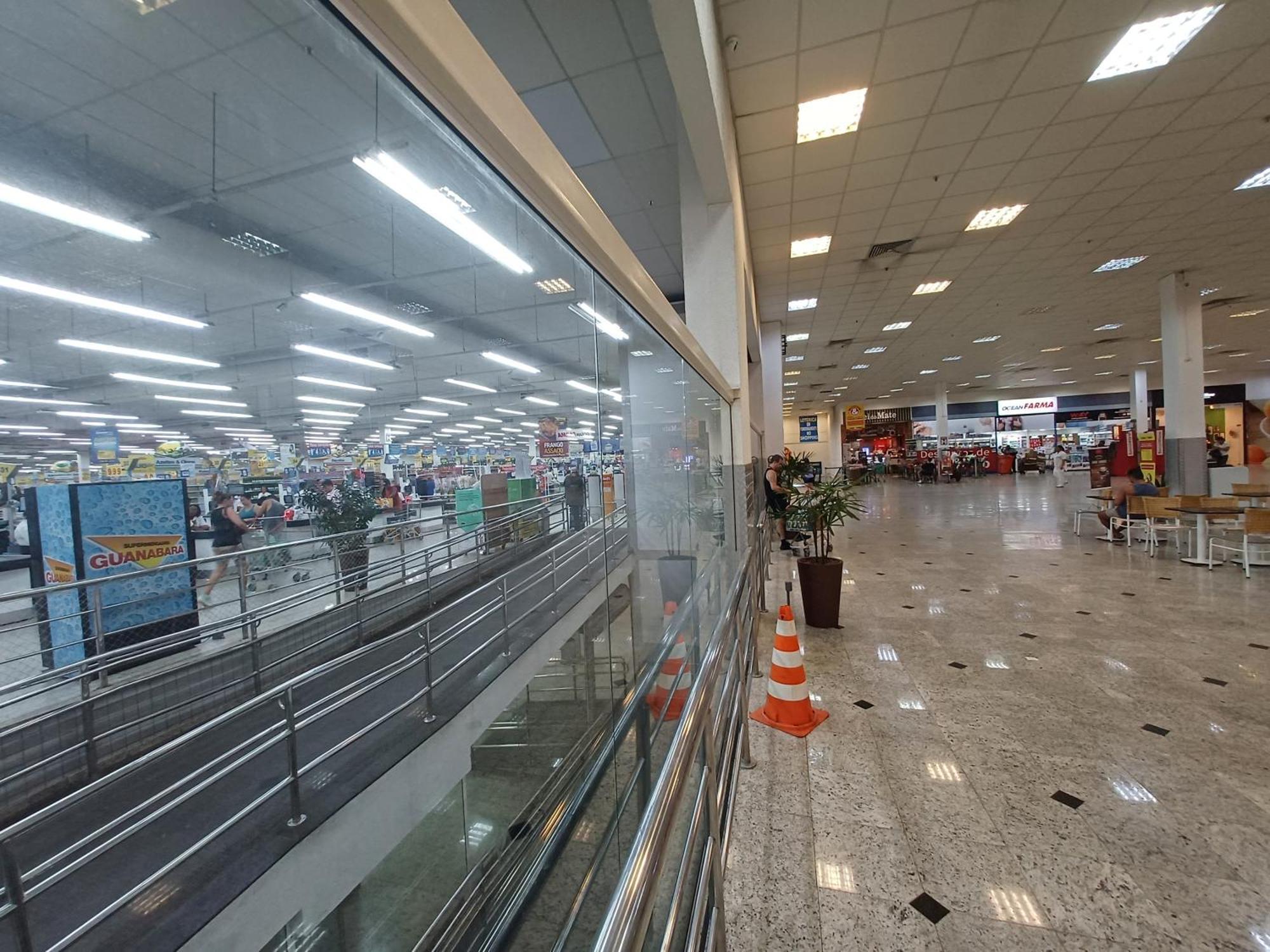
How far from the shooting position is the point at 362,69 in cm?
78

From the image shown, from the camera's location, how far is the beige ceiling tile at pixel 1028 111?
376 cm

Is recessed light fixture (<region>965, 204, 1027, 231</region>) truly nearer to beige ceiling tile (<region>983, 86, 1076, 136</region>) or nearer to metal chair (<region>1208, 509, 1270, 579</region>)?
beige ceiling tile (<region>983, 86, 1076, 136</region>)

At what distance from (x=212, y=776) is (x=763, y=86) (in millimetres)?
5003

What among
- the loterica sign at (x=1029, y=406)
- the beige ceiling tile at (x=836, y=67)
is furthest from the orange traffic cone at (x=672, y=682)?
the loterica sign at (x=1029, y=406)

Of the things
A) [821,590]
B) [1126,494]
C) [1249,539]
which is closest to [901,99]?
[821,590]

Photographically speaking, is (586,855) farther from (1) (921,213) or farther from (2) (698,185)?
(1) (921,213)

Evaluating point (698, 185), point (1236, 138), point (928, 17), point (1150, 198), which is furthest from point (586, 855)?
point (1150, 198)

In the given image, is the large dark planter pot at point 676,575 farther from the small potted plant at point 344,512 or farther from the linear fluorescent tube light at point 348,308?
the linear fluorescent tube light at point 348,308

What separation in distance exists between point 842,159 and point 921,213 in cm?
175

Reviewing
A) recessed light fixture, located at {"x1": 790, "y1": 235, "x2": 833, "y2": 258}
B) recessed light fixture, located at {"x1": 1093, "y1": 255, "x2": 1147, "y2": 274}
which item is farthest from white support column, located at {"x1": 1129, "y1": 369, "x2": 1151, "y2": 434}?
recessed light fixture, located at {"x1": 790, "y1": 235, "x2": 833, "y2": 258}

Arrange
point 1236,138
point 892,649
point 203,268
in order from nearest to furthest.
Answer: point 203,268, point 892,649, point 1236,138

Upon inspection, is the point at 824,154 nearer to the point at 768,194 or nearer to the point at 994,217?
the point at 768,194

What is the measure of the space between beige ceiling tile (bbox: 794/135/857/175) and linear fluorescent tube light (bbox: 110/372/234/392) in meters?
4.60

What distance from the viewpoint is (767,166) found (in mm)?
4551
